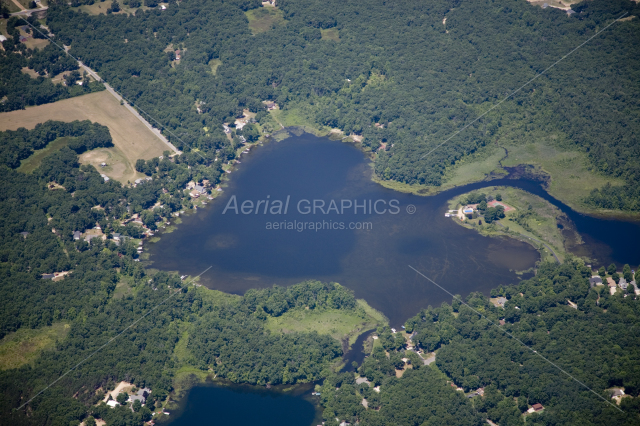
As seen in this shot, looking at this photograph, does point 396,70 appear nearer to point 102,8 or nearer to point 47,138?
point 102,8

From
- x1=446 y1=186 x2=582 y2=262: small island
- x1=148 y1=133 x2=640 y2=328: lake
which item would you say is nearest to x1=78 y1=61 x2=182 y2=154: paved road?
x1=148 y1=133 x2=640 y2=328: lake

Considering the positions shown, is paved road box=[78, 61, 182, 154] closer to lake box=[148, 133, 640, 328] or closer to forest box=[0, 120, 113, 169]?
forest box=[0, 120, 113, 169]

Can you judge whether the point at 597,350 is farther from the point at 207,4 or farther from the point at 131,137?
the point at 207,4

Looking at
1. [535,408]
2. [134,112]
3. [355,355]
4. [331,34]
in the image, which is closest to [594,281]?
[535,408]

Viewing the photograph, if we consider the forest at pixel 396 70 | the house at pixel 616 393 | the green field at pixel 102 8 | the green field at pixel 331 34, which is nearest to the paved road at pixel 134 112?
the forest at pixel 396 70

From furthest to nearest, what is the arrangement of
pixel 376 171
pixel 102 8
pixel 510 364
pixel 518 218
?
pixel 102 8 < pixel 376 171 < pixel 518 218 < pixel 510 364

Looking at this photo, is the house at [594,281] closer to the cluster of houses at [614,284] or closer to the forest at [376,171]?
the cluster of houses at [614,284]
